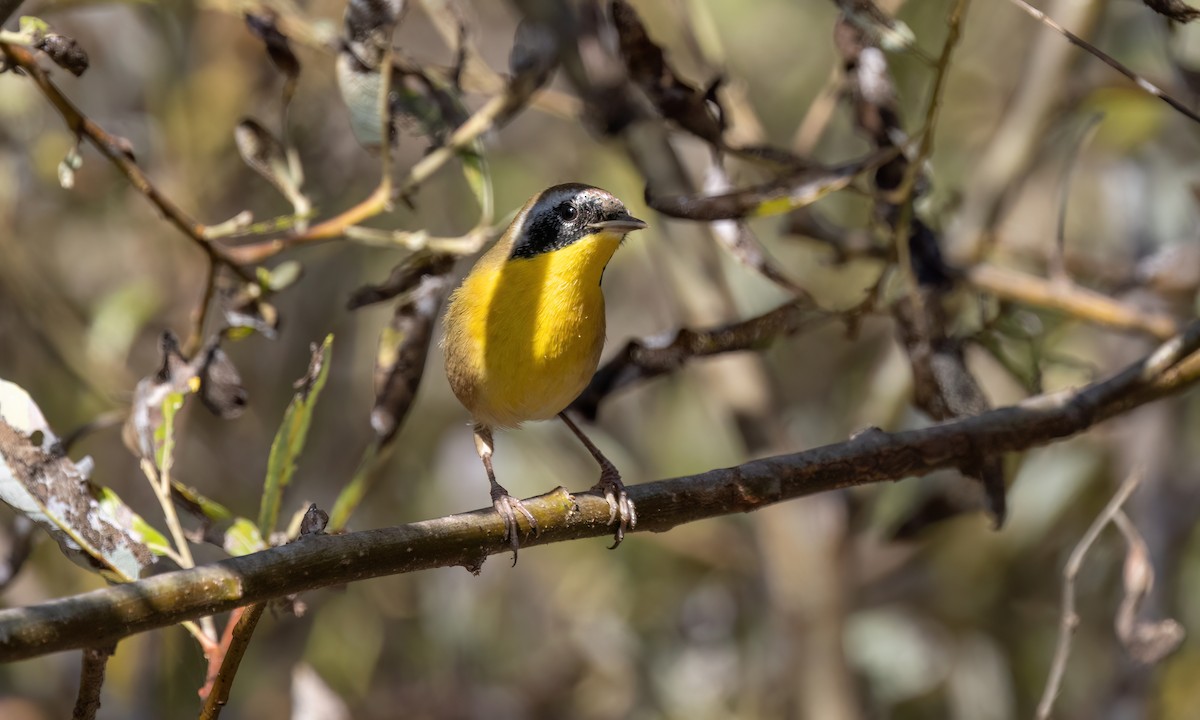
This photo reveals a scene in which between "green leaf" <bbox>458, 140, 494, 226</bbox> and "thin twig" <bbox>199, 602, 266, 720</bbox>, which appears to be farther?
"green leaf" <bbox>458, 140, 494, 226</bbox>

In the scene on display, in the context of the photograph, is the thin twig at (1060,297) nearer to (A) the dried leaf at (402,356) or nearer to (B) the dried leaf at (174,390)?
(A) the dried leaf at (402,356)

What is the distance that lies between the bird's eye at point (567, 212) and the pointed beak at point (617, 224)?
0.06 m

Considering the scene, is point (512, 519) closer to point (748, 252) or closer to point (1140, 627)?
point (748, 252)

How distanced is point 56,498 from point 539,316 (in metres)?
1.30

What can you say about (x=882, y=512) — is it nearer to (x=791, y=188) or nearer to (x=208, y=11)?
(x=791, y=188)

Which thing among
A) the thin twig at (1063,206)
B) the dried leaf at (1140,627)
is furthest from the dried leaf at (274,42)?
the dried leaf at (1140,627)

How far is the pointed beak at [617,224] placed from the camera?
10.5ft

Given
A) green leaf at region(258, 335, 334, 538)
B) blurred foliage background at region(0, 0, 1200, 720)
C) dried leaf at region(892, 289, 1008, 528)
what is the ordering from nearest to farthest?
1. green leaf at region(258, 335, 334, 538)
2. dried leaf at region(892, 289, 1008, 528)
3. blurred foliage background at region(0, 0, 1200, 720)

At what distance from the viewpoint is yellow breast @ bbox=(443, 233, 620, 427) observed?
307 centimetres

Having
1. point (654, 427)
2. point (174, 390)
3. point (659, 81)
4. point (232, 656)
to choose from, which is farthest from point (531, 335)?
point (654, 427)

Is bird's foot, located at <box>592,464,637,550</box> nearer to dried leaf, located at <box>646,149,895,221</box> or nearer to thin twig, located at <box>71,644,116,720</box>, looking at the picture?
dried leaf, located at <box>646,149,895,221</box>

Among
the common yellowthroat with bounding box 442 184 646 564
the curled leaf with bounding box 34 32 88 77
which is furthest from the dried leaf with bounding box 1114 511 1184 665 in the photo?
the curled leaf with bounding box 34 32 88 77

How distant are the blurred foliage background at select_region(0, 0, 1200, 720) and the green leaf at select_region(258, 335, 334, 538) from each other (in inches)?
59.0

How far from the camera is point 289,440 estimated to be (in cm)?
243
